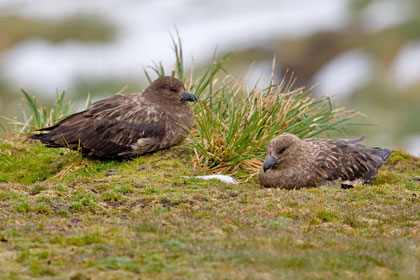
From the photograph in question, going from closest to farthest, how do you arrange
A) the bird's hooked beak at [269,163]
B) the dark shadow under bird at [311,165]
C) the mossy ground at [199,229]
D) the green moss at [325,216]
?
the mossy ground at [199,229] < the green moss at [325,216] < the bird's hooked beak at [269,163] < the dark shadow under bird at [311,165]

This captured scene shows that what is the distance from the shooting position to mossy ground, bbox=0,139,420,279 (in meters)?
5.70

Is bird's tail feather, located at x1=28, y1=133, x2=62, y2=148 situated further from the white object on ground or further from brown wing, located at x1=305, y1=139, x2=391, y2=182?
brown wing, located at x1=305, y1=139, x2=391, y2=182

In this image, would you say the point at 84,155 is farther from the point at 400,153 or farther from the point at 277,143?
the point at 400,153

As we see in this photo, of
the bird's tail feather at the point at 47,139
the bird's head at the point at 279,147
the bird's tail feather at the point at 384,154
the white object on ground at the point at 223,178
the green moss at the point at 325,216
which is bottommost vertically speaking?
the white object on ground at the point at 223,178

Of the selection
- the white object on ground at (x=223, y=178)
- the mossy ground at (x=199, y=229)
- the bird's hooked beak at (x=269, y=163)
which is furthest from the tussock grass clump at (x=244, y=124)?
the bird's hooked beak at (x=269, y=163)

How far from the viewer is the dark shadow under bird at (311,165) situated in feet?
31.8

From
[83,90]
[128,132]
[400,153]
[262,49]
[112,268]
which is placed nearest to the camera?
[112,268]

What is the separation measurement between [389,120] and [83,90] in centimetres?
1405

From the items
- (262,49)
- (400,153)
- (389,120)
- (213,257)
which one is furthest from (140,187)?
(262,49)

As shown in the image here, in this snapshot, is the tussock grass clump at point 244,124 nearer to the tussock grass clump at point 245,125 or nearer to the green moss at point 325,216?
the tussock grass clump at point 245,125

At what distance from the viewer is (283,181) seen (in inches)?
380

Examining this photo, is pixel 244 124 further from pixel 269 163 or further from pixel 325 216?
pixel 325 216

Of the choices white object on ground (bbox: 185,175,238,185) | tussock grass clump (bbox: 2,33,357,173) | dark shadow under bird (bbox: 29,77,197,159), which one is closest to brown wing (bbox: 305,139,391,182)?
tussock grass clump (bbox: 2,33,357,173)

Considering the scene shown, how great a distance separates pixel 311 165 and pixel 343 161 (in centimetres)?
69
